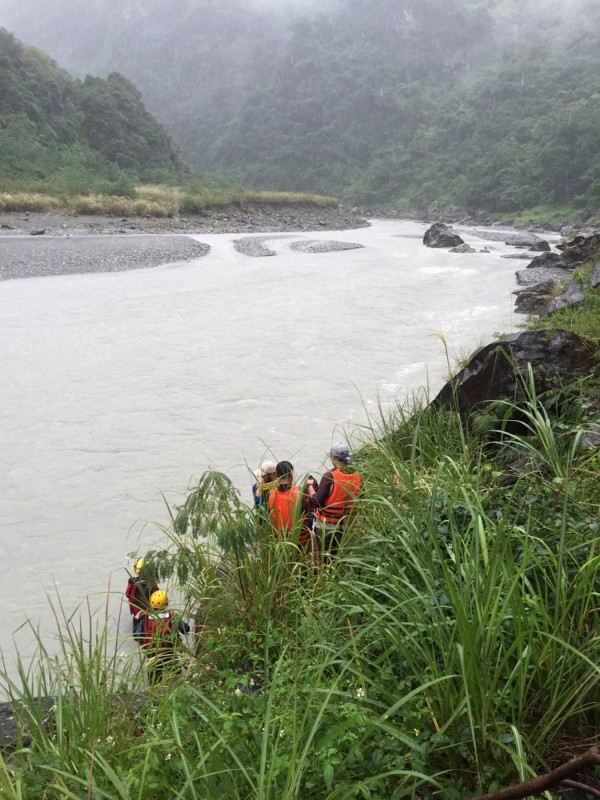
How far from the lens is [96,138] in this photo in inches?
2005

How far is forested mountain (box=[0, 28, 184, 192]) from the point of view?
4028cm

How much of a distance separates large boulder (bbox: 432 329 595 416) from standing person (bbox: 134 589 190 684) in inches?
108

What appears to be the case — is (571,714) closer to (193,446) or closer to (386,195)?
(193,446)

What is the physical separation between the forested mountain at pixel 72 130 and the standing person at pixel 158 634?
37354mm

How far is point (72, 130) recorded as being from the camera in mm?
49062

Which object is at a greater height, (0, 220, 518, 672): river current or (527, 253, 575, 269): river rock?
(527, 253, 575, 269): river rock

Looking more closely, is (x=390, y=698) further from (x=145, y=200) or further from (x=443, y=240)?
(x=145, y=200)

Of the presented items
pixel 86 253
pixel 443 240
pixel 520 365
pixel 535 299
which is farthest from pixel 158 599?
pixel 443 240

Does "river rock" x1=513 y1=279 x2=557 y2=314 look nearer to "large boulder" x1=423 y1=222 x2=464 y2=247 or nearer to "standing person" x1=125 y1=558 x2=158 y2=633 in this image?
"standing person" x1=125 y1=558 x2=158 y2=633

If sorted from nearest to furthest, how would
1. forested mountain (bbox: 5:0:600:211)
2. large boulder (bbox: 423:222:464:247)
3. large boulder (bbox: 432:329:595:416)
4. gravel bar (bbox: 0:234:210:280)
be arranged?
large boulder (bbox: 432:329:595:416) < gravel bar (bbox: 0:234:210:280) < large boulder (bbox: 423:222:464:247) < forested mountain (bbox: 5:0:600:211)

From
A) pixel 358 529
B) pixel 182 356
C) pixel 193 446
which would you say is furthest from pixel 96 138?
pixel 358 529

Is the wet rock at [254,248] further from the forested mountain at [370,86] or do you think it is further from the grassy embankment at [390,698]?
the forested mountain at [370,86]

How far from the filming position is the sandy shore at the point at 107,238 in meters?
21.2

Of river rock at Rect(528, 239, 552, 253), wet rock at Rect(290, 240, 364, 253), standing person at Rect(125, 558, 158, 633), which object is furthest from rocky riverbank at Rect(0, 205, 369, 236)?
standing person at Rect(125, 558, 158, 633)
